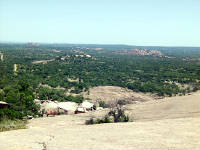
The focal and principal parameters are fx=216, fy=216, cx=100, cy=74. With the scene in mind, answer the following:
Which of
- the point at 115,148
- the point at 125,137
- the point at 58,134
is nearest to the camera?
the point at 115,148

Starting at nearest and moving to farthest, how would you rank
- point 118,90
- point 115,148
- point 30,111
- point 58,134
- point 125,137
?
point 115,148
point 125,137
point 58,134
point 30,111
point 118,90

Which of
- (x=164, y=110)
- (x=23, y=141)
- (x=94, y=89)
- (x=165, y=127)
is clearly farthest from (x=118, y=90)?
(x=23, y=141)

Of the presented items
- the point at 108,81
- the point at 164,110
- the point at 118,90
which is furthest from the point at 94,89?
the point at 164,110

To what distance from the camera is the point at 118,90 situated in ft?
195

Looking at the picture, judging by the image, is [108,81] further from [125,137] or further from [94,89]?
[125,137]

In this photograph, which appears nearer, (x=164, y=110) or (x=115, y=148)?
(x=115, y=148)

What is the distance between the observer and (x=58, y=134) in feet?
46.1

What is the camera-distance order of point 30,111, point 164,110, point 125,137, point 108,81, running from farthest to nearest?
1. point 108,81
2. point 30,111
3. point 164,110
4. point 125,137

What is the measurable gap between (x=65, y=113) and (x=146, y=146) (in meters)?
18.6

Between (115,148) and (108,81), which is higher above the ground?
(115,148)

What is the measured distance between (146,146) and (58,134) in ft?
19.5

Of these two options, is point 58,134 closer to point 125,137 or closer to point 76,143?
point 76,143

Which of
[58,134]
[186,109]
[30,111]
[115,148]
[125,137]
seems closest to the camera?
[115,148]

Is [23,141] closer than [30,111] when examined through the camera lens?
Yes
